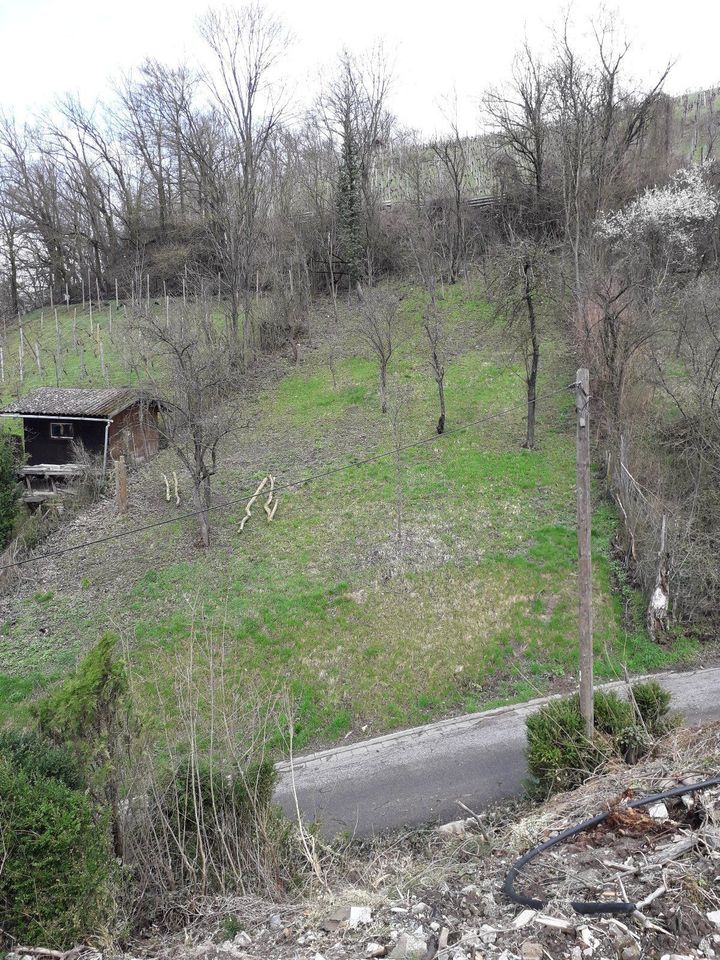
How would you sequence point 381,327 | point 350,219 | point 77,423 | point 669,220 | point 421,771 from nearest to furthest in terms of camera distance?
1. point 421,771
2. point 77,423
3. point 669,220
4. point 381,327
5. point 350,219

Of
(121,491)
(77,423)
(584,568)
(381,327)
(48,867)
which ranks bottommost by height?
(48,867)

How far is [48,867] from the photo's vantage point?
5488 mm

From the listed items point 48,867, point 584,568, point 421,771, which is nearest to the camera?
point 48,867

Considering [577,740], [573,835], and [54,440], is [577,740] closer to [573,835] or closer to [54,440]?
[573,835]

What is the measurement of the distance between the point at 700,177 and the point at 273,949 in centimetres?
3049

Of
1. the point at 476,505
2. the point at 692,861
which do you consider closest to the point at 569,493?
the point at 476,505

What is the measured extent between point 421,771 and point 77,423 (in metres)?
17.0

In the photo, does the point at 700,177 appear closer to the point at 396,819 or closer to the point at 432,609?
the point at 432,609

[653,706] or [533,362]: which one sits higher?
[533,362]

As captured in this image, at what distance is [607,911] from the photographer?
477 cm

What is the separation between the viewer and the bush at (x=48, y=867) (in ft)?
17.5

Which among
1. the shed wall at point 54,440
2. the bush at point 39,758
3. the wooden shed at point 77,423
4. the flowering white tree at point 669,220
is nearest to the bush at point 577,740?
the bush at point 39,758

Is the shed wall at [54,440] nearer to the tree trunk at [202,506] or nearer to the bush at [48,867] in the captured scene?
the tree trunk at [202,506]

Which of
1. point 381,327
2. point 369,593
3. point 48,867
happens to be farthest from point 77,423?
point 48,867
